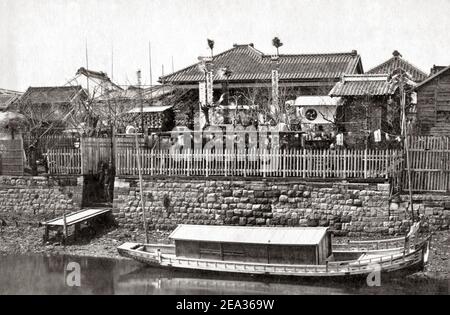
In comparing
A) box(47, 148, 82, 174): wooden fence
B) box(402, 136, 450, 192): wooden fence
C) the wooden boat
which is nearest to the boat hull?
the wooden boat

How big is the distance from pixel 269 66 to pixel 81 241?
1806cm

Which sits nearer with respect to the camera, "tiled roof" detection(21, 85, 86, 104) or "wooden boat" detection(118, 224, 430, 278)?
"wooden boat" detection(118, 224, 430, 278)

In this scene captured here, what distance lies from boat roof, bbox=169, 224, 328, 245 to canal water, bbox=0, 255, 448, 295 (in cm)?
106

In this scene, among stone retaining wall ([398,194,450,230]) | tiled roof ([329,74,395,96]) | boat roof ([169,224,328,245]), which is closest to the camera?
boat roof ([169,224,328,245])

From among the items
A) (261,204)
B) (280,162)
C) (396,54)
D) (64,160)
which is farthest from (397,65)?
(64,160)

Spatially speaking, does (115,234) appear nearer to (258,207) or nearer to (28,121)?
(258,207)

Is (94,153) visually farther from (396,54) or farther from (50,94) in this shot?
(396,54)

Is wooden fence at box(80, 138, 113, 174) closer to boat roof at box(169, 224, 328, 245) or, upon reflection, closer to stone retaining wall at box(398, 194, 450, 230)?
boat roof at box(169, 224, 328, 245)

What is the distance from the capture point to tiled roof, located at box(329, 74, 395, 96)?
2548cm

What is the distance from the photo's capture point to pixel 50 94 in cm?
3938

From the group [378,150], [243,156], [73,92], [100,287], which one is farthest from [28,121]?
[378,150]

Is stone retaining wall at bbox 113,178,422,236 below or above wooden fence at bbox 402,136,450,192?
below

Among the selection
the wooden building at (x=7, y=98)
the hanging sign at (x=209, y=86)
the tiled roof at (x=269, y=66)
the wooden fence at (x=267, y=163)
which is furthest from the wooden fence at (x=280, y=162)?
the wooden building at (x=7, y=98)
